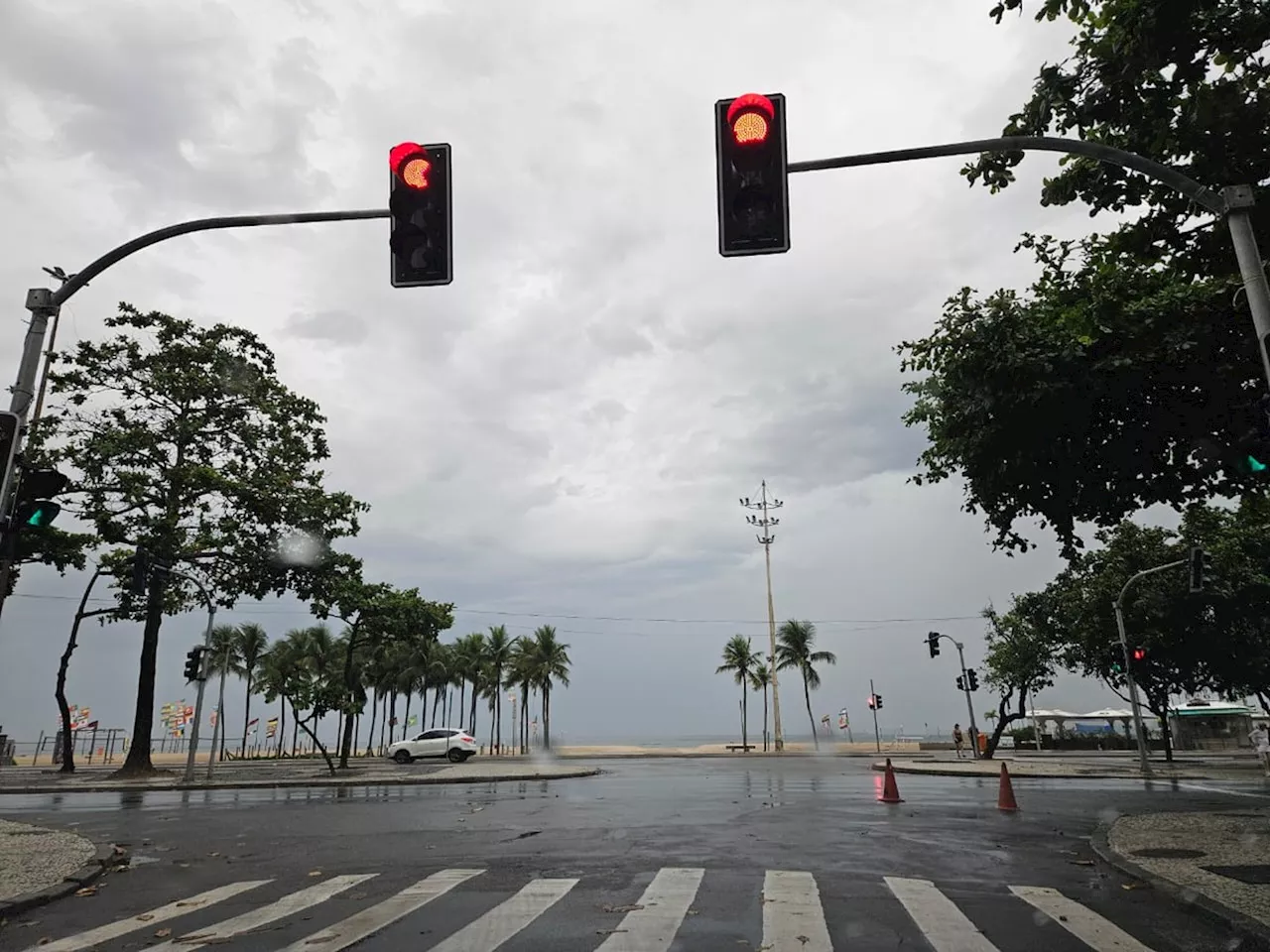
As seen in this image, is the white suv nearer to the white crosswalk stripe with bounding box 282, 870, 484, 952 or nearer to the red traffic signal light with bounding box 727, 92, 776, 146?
the white crosswalk stripe with bounding box 282, 870, 484, 952

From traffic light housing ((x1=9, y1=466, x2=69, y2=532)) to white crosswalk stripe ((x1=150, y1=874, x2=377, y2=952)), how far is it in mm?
4282

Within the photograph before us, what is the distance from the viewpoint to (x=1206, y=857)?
9609mm

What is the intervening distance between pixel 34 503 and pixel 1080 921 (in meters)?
10.3

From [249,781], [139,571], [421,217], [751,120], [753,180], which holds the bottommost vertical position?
[249,781]

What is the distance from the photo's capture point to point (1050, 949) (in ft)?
20.2

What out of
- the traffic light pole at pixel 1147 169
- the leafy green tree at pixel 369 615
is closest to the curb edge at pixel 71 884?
the traffic light pole at pixel 1147 169

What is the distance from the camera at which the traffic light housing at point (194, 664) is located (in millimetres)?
27609

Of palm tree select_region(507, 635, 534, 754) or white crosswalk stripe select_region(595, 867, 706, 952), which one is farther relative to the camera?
palm tree select_region(507, 635, 534, 754)

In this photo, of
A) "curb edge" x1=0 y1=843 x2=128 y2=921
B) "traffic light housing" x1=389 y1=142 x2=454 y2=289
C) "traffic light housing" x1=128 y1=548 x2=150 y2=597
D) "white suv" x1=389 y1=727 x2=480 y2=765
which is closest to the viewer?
"traffic light housing" x1=389 y1=142 x2=454 y2=289

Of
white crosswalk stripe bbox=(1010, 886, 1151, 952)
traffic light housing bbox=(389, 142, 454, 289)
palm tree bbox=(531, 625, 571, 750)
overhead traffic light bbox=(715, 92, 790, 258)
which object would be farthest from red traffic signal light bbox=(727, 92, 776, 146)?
palm tree bbox=(531, 625, 571, 750)

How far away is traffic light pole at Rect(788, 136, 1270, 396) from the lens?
709 cm

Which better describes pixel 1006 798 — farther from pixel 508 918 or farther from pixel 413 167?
pixel 413 167

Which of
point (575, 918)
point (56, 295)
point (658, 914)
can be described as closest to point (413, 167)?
point (56, 295)

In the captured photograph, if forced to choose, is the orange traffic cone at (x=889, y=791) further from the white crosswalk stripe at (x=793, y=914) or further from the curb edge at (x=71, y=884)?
the curb edge at (x=71, y=884)
